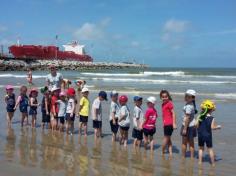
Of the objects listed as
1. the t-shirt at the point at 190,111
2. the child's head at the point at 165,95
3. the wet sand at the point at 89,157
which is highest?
the child's head at the point at 165,95

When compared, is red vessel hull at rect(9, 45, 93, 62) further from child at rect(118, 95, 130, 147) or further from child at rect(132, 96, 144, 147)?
child at rect(132, 96, 144, 147)

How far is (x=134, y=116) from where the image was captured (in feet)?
28.0

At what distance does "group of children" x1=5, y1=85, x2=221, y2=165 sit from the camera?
290 inches

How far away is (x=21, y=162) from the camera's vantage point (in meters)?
6.84

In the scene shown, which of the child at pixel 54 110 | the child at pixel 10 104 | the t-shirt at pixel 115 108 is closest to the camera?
the t-shirt at pixel 115 108

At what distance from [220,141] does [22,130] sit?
16.5 ft

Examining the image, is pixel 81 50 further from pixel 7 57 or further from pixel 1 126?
pixel 1 126

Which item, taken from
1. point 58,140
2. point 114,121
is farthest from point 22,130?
point 114,121

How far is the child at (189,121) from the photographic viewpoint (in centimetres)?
758

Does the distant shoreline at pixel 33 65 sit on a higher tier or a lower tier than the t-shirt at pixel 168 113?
higher

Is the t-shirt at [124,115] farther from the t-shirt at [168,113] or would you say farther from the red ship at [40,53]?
the red ship at [40,53]

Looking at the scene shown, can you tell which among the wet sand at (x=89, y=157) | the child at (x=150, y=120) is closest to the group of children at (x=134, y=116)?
the child at (x=150, y=120)

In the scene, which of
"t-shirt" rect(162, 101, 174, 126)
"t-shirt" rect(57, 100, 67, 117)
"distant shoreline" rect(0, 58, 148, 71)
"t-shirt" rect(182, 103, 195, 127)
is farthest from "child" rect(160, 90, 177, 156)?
"distant shoreline" rect(0, 58, 148, 71)

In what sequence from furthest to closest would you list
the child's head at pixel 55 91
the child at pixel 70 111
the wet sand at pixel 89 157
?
the child's head at pixel 55 91 → the child at pixel 70 111 → the wet sand at pixel 89 157
